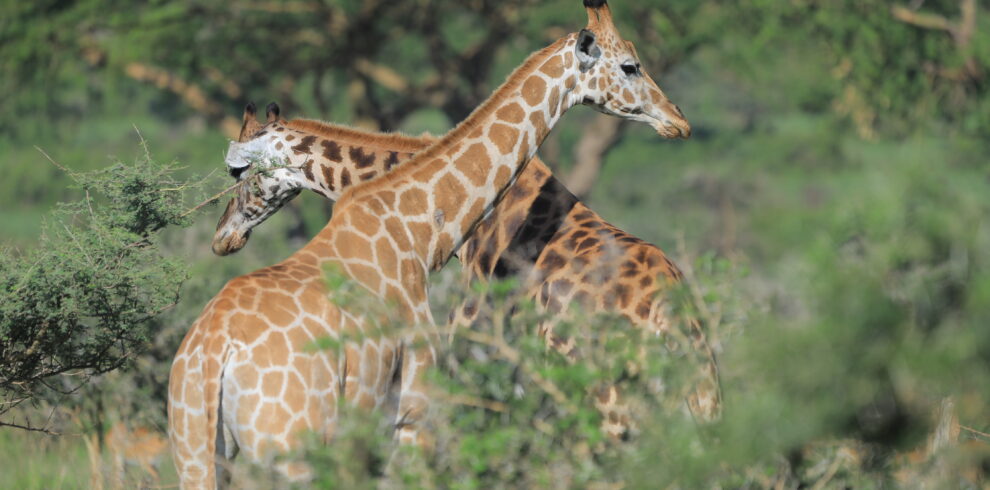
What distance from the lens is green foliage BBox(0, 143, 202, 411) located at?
24.1ft

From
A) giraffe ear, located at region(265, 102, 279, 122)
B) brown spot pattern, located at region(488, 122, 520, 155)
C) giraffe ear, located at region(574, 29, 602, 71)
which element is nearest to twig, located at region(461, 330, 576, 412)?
brown spot pattern, located at region(488, 122, 520, 155)

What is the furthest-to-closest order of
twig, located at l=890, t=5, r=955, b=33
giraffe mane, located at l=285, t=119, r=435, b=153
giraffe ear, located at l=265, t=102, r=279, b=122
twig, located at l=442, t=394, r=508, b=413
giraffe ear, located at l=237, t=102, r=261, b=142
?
twig, located at l=890, t=5, r=955, b=33 < giraffe ear, located at l=265, t=102, r=279, b=122 < giraffe ear, located at l=237, t=102, r=261, b=142 < giraffe mane, located at l=285, t=119, r=435, b=153 < twig, located at l=442, t=394, r=508, b=413

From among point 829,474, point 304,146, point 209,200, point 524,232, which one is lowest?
point 829,474

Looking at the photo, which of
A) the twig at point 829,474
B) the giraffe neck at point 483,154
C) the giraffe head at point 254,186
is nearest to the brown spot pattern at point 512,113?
the giraffe neck at point 483,154

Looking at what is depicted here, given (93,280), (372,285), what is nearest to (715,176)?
(93,280)

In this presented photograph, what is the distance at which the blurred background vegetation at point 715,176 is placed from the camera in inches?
171

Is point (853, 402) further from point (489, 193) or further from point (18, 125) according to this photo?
point (18, 125)

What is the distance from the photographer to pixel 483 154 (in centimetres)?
752

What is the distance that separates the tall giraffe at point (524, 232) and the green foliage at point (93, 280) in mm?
671

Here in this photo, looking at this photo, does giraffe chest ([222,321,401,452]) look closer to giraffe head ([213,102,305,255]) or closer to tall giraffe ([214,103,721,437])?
tall giraffe ([214,103,721,437])

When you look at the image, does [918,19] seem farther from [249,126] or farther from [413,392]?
[413,392]

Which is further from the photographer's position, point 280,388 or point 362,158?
point 362,158

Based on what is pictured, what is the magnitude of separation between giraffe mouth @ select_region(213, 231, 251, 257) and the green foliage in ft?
1.79

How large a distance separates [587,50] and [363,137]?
55.8 inches
